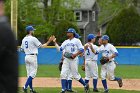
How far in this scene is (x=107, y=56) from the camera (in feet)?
50.5

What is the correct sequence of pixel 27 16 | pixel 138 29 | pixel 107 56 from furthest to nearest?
1. pixel 27 16
2. pixel 138 29
3. pixel 107 56

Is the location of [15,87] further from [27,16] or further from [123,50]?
[27,16]

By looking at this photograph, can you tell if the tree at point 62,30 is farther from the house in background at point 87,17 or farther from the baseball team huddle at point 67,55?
the baseball team huddle at point 67,55

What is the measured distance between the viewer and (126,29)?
43625 mm

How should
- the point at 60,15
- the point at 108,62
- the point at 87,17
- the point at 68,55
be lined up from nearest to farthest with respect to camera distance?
the point at 68,55
the point at 108,62
the point at 60,15
the point at 87,17

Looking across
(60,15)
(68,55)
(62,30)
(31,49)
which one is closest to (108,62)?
(68,55)

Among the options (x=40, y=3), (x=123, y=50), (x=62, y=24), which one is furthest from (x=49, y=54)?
(x=40, y=3)

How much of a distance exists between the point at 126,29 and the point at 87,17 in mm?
29732

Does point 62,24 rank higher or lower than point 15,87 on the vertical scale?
lower

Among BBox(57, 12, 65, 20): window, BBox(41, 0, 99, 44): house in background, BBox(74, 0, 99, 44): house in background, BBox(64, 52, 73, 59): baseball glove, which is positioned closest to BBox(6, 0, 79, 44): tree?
BBox(57, 12, 65, 20): window

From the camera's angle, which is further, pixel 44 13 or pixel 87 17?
pixel 87 17

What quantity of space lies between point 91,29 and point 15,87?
233ft

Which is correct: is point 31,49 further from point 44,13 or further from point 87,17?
point 87,17

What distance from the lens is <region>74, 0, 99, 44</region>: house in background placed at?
232 feet
